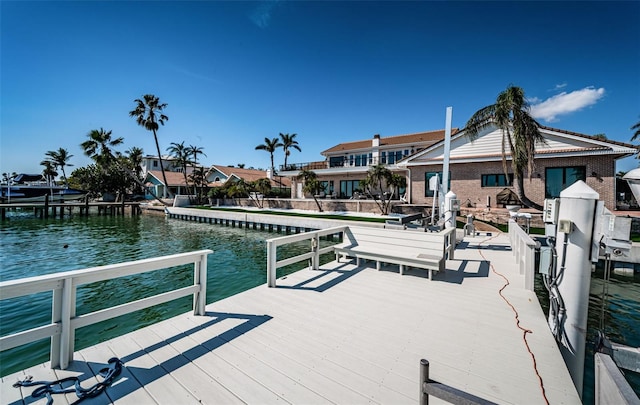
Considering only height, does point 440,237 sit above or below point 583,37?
below

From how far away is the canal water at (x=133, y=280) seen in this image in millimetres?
5691

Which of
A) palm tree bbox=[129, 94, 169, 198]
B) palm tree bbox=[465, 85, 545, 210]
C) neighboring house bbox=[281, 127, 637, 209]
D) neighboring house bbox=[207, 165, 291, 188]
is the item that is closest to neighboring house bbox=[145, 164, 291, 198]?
neighboring house bbox=[207, 165, 291, 188]

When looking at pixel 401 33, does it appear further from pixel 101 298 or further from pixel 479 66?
pixel 101 298

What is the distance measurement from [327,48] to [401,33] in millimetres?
4491

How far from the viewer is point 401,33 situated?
510 inches

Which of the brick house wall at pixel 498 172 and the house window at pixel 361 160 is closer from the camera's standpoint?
the brick house wall at pixel 498 172

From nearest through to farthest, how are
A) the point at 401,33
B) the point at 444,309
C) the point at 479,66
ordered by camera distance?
the point at 444,309
the point at 401,33
the point at 479,66

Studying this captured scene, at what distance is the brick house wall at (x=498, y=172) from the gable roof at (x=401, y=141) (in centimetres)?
673

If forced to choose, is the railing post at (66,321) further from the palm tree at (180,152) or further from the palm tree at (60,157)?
the palm tree at (60,157)

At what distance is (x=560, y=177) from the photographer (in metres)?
17.5

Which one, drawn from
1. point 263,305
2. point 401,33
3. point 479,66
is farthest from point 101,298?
point 479,66

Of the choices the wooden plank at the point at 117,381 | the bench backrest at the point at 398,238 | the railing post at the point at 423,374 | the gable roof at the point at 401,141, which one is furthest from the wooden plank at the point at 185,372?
the gable roof at the point at 401,141

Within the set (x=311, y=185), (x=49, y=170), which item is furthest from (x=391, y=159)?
(x=49, y=170)

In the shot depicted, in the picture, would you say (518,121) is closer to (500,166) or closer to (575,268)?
(500,166)
